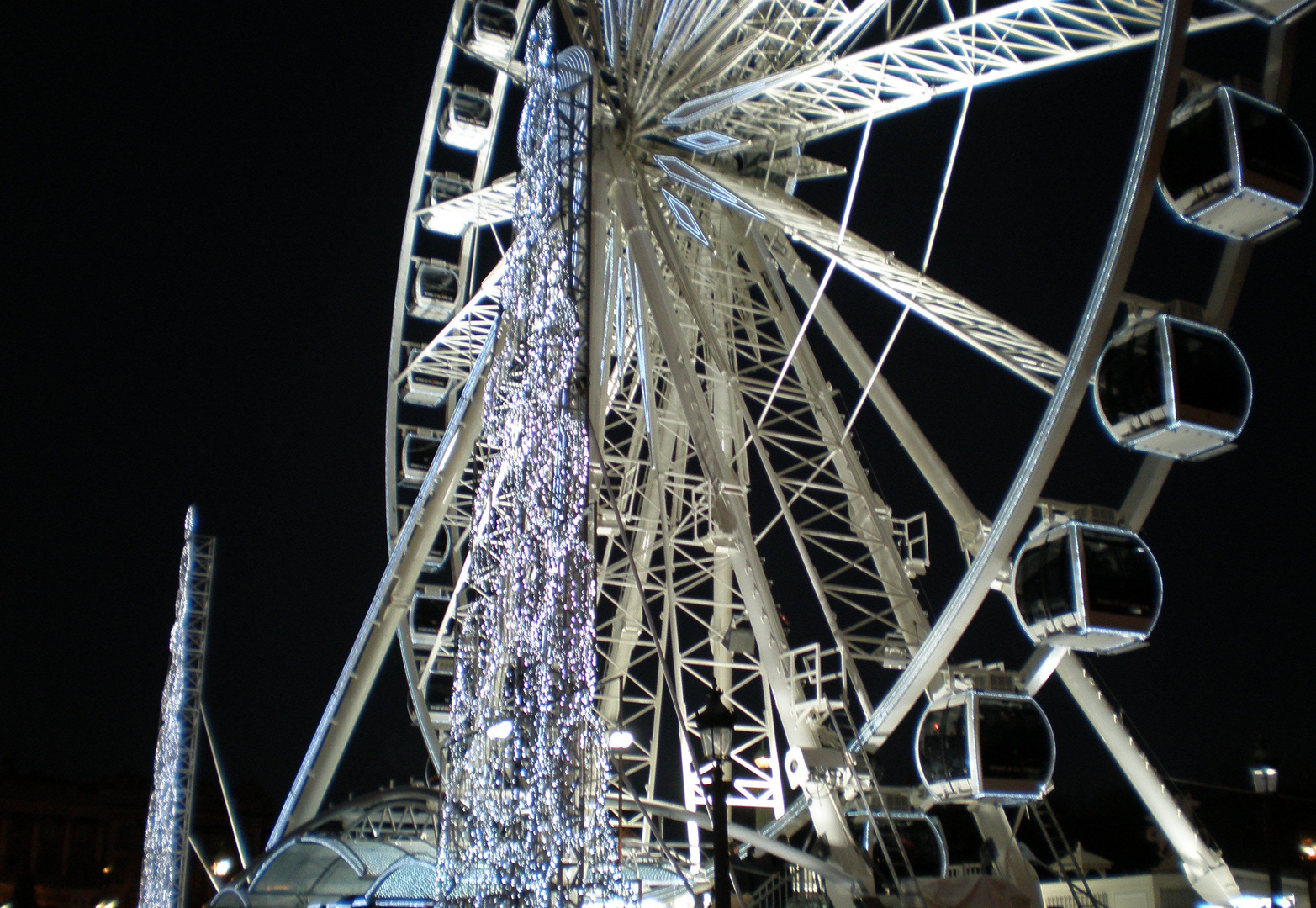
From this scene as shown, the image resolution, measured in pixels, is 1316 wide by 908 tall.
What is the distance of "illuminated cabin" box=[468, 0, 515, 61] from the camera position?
1881 centimetres

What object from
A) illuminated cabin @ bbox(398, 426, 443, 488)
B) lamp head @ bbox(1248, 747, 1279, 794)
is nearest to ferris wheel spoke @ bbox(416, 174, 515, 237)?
illuminated cabin @ bbox(398, 426, 443, 488)

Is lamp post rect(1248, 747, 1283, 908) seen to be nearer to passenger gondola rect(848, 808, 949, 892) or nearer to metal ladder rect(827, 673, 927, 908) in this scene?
metal ladder rect(827, 673, 927, 908)

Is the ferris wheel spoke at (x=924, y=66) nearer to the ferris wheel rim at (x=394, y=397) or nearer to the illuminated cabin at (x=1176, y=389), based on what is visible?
the illuminated cabin at (x=1176, y=389)

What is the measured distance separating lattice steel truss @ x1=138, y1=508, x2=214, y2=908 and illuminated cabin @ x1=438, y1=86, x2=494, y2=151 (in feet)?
33.0

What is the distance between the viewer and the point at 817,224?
16625 millimetres

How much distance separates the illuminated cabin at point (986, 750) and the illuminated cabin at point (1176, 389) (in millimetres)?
3180

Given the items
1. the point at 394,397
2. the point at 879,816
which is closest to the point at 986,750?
the point at 879,816

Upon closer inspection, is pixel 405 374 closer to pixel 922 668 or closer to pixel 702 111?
pixel 702 111

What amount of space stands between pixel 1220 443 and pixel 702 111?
753 cm

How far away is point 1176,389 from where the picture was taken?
35.2 feet

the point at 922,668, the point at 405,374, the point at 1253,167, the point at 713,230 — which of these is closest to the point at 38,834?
the point at 405,374

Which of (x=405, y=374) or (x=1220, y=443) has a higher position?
(x=405, y=374)

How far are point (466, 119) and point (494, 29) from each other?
175 centimetres

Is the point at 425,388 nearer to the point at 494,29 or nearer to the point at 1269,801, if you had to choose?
the point at 494,29
